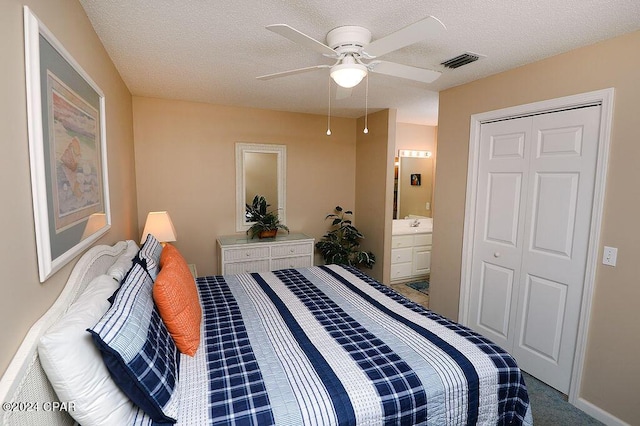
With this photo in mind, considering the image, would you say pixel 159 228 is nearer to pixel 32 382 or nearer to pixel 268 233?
pixel 268 233

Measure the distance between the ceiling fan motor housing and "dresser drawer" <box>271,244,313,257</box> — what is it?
8.11ft

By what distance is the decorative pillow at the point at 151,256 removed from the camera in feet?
6.17

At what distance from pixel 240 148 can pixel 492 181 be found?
8.99ft

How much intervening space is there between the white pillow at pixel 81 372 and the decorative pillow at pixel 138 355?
0.03 m

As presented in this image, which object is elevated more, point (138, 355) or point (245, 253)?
point (138, 355)

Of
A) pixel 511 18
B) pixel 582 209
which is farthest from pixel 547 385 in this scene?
pixel 511 18

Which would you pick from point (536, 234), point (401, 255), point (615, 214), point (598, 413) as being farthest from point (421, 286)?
point (615, 214)

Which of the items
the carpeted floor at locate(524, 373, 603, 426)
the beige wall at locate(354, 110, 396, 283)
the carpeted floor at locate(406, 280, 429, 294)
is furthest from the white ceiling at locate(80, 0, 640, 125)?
the carpeted floor at locate(406, 280, 429, 294)

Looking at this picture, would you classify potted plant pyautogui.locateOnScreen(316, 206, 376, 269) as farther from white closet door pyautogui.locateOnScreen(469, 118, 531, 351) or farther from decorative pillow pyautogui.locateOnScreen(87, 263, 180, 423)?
decorative pillow pyautogui.locateOnScreen(87, 263, 180, 423)

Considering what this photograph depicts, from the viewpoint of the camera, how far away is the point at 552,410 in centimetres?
209

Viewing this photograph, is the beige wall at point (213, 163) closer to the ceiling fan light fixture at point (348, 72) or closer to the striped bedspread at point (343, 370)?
the striped bedspread at point (343, 370)

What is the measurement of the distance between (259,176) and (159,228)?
1.39 m

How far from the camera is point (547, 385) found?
7.64 feet

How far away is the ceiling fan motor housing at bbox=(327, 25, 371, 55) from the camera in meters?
1.75
